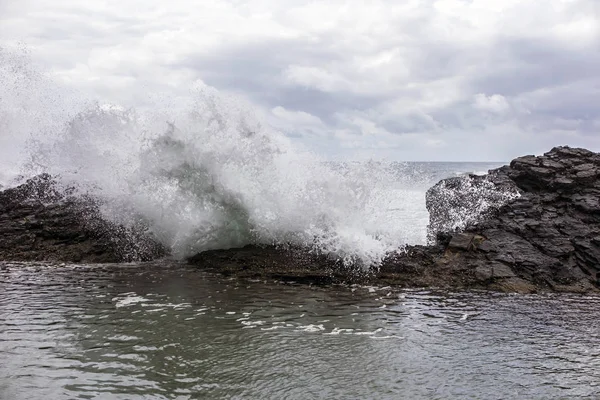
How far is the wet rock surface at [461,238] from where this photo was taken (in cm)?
881

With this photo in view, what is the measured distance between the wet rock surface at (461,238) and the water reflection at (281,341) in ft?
2.16

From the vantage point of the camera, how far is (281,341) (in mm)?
5941

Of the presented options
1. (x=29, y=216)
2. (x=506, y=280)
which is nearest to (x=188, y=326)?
(x=506, y=280)

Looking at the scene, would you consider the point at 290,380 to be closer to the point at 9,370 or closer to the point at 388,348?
the point at 388,348

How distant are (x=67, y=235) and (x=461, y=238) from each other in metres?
7.75

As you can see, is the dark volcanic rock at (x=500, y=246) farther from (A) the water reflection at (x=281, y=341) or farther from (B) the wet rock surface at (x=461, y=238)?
(A) the water reflection at (x=281, y=341)

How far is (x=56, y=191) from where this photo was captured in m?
11.9

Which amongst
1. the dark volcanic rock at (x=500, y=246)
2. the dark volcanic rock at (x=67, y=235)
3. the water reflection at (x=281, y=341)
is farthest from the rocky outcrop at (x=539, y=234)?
the dark volcanic rock at (x=67, y=235)

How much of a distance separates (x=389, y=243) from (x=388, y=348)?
3.95 m

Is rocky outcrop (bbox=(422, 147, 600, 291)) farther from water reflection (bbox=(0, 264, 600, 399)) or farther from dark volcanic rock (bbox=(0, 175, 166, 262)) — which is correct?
dark volcanic rock (bbox=(0, 175, 166, 262))

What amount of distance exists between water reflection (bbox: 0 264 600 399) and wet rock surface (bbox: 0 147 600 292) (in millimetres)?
658

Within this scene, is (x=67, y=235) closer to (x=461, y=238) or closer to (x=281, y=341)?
(x=281, y=341)

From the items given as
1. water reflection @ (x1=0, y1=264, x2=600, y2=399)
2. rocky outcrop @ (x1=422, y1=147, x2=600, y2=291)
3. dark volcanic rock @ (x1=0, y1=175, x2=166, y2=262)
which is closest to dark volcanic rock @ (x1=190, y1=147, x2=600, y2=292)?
rocky outcrop @ (x1=422, y1=147, x2=600, y2=291)

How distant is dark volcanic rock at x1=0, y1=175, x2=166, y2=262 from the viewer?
403 inches
